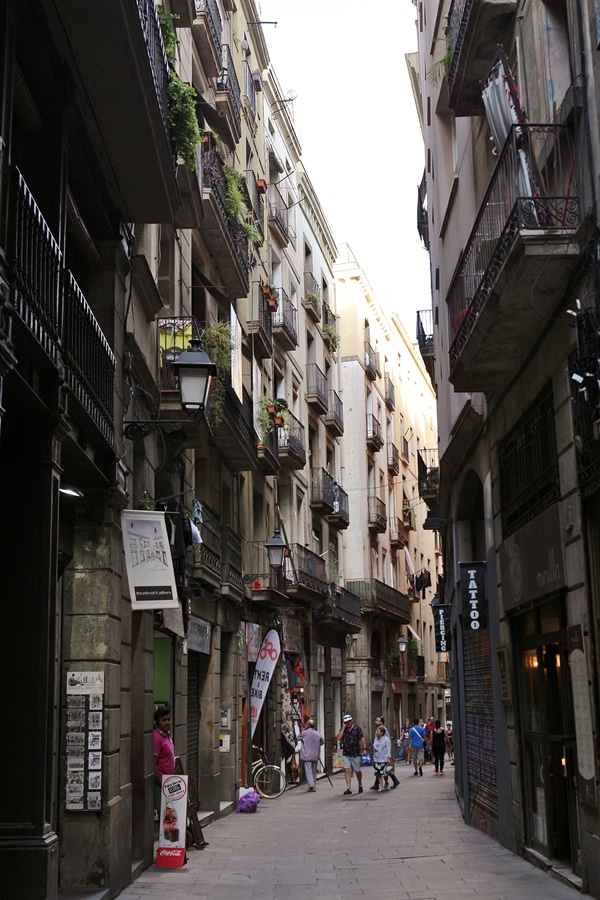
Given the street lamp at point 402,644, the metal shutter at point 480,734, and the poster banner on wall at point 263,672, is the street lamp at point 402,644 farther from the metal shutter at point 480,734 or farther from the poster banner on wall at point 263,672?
the metal shutter at point 480,734

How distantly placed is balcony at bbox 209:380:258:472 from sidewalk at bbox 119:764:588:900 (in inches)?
272

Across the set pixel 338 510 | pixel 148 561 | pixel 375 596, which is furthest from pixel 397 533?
pixel 148 561

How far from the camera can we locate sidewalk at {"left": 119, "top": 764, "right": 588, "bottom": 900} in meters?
10.9

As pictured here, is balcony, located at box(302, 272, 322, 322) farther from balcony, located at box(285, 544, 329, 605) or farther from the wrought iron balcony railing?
the wrought iron balcony railing

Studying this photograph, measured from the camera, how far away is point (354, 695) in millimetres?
→ 42594

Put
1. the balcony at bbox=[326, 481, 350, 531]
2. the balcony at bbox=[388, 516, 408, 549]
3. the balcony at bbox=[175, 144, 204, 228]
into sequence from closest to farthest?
1. the balcony at bbox=[175, 144, 204, 228]
2. the balcony at bbox=[326, 481, 350, 531]
3. the balcony at bbox=[388, 516, 408, 549]

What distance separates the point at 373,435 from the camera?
47.8 meters

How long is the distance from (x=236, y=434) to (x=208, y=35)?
736cm

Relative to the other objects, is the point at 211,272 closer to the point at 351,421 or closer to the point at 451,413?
the point at 451,413

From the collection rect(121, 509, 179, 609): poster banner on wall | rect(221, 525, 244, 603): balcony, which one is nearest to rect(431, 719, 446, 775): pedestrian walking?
rect(221, 525, 244, 603): balcony

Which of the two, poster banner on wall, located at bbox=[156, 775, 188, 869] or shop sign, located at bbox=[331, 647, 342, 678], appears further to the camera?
shop sign, located at bbox=[331, 647, 342, 678]

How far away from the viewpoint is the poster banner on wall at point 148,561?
455 inches

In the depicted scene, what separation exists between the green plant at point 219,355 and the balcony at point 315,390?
16441mm

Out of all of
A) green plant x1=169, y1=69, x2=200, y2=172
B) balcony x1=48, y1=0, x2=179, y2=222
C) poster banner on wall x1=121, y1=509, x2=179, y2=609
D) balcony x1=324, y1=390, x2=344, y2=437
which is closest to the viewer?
balcony x1=48, y1=0, x2=179, y2=222
